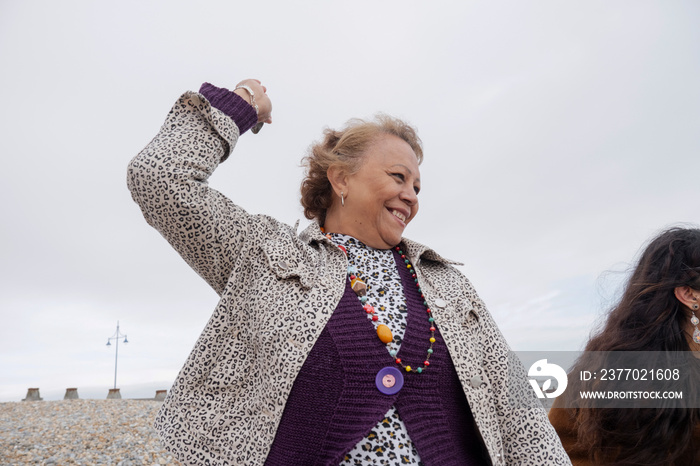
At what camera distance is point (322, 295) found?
196 centimetres

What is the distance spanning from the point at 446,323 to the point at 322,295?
1.72ft

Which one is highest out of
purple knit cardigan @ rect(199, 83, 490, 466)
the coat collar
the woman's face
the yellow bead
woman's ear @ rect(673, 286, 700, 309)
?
the woman's face

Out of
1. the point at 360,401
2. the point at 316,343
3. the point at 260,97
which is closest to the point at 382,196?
the point at 260,97

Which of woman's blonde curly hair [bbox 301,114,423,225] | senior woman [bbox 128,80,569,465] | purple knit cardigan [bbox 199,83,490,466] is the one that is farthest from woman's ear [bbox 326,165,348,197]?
purple knit cardigan [bbox 199,83,490,466]

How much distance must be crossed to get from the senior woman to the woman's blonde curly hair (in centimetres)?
24

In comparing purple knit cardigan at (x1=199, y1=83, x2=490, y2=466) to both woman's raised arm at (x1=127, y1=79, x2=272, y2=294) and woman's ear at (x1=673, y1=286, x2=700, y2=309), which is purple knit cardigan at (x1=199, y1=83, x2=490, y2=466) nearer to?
woman's raised arm at (x1=127, y1=79, x2=272, y2=294)

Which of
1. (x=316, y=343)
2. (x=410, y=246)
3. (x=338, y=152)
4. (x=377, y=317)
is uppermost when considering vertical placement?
(x=338, y=152)

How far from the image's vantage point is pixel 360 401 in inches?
69.3

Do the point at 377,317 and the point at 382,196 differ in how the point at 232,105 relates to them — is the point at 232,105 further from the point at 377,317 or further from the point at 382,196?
the point at 377,317

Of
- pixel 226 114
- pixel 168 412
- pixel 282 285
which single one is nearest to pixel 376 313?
pixel 282 285

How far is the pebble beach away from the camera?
691 centimetres

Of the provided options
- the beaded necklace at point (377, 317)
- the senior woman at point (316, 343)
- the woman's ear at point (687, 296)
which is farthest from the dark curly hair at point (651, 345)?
the beaded necklace at point (377, 317)

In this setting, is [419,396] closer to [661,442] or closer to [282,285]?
[282,285]

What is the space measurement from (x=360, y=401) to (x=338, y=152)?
1.28 metres
